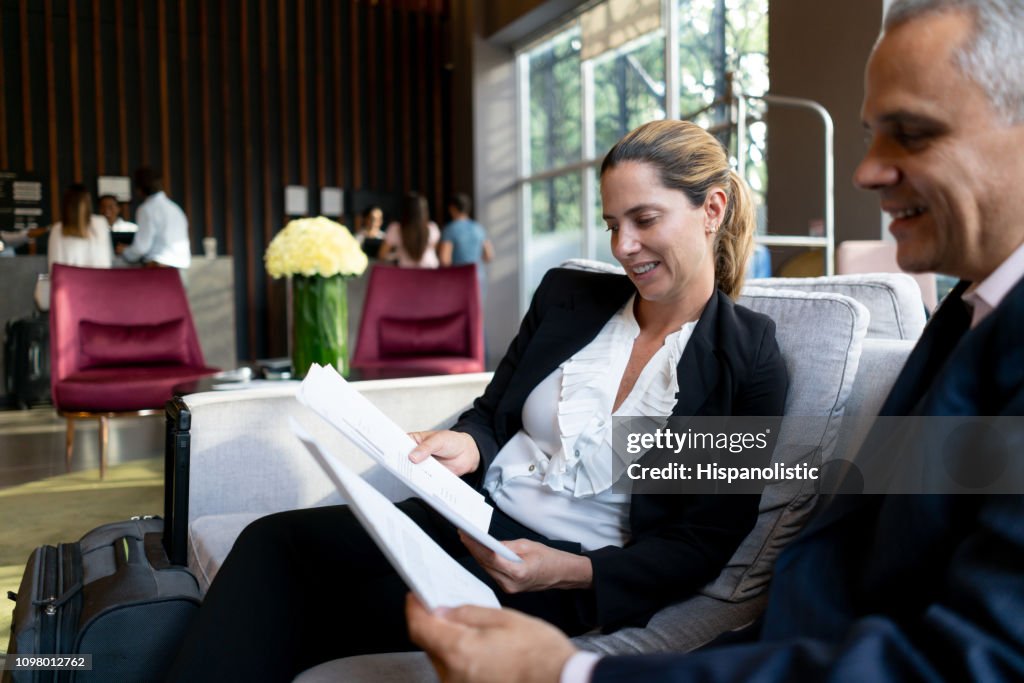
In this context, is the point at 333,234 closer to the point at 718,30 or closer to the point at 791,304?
the point at 791,304

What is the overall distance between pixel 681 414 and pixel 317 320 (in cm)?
166

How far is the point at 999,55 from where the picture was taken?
0.65 m

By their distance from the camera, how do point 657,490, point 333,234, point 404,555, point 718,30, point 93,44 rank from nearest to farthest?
point 404,555
point 657,490
point 333,234
point 718,30
point 93,44

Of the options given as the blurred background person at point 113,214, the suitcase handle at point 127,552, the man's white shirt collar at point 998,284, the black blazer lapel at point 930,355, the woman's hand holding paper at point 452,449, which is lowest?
the suitcase handle at point 127,552


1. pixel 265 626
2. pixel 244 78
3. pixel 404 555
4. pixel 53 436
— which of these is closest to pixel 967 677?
pixel 404 555

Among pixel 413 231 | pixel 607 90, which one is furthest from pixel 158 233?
pixel 607 90

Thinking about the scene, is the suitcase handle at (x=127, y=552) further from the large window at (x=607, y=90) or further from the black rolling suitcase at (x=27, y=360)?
the black rolling suitcase at (x=27, y=360)

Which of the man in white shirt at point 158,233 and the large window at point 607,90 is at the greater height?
the large window at point 607,90

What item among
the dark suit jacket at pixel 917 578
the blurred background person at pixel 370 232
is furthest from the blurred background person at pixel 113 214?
the dark suit jacket at pixel 917 578

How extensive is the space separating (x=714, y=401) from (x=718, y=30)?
5654mm

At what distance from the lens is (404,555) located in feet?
2.32

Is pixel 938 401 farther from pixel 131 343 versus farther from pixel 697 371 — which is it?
pixel 131 343

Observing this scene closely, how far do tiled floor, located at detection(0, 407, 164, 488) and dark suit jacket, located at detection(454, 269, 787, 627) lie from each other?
3024 millimetres

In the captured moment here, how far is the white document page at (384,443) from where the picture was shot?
0.99 meters
